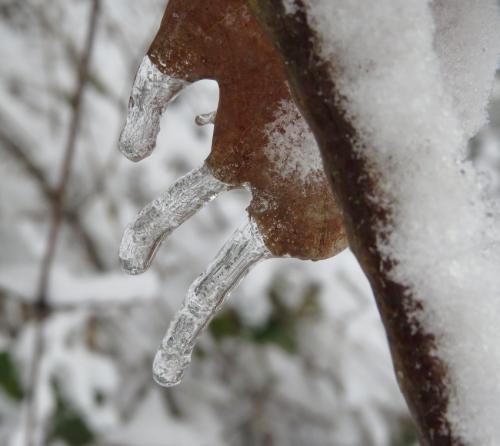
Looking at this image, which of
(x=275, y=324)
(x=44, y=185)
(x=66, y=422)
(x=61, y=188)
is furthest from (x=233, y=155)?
(x=275, y=324)

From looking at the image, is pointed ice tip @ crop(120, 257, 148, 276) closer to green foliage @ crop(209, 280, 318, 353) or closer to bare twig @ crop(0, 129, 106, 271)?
bare twig @ crop(0, 129, 106, 271)

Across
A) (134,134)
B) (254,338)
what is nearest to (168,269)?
(254,338)

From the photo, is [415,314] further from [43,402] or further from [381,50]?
[43,402]

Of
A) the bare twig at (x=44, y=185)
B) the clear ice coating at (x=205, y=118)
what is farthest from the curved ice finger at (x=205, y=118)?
the bare twig at (x=44, y=185)

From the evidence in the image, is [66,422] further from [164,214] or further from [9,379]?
[164,214]

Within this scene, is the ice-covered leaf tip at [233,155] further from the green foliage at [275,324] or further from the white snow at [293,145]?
the green foliage at [275,324]

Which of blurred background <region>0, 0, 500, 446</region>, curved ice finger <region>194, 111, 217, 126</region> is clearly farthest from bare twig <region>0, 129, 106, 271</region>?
curved ice finger <region>194, 111, 217, 126</region>
